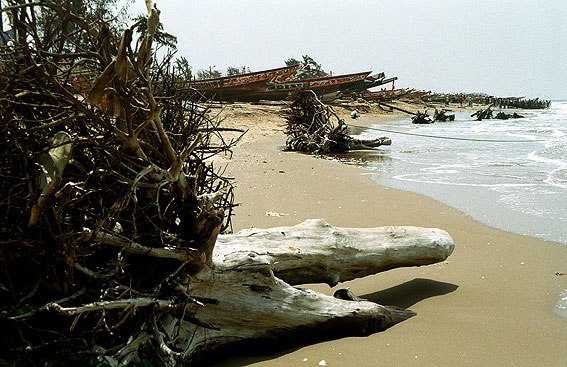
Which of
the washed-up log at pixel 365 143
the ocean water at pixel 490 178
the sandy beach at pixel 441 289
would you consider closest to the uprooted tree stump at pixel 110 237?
the sandy beach at pixel 441 289

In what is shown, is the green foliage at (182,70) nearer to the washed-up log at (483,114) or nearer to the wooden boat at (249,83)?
the wooden boat at (249,83)

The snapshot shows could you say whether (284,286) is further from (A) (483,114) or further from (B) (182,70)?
(A) (483,114)

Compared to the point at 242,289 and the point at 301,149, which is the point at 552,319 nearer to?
the point at 242,289

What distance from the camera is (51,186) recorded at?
2.01m

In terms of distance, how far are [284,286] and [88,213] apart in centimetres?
128

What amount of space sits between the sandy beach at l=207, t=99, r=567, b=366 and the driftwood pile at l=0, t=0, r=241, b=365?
0.80m

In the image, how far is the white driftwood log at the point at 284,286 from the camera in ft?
Result: 9.05

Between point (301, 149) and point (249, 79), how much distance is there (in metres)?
17.8

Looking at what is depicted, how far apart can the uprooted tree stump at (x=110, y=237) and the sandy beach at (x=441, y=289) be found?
32cm

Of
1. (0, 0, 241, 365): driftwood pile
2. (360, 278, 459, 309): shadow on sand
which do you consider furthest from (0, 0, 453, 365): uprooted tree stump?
(360, 278, 459, 309): shadow on sand

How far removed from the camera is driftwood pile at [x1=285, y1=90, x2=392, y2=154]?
14242 millimetres

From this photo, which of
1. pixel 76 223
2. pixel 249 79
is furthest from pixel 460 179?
pixel 249 79

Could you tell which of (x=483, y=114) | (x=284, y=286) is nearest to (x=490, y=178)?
(x=284, y=286)

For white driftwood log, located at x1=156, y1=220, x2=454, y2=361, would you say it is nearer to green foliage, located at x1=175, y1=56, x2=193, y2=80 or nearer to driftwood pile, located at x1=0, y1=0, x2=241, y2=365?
driftwood pile, located at x1=0, y1=0, x2=241, y2=365
